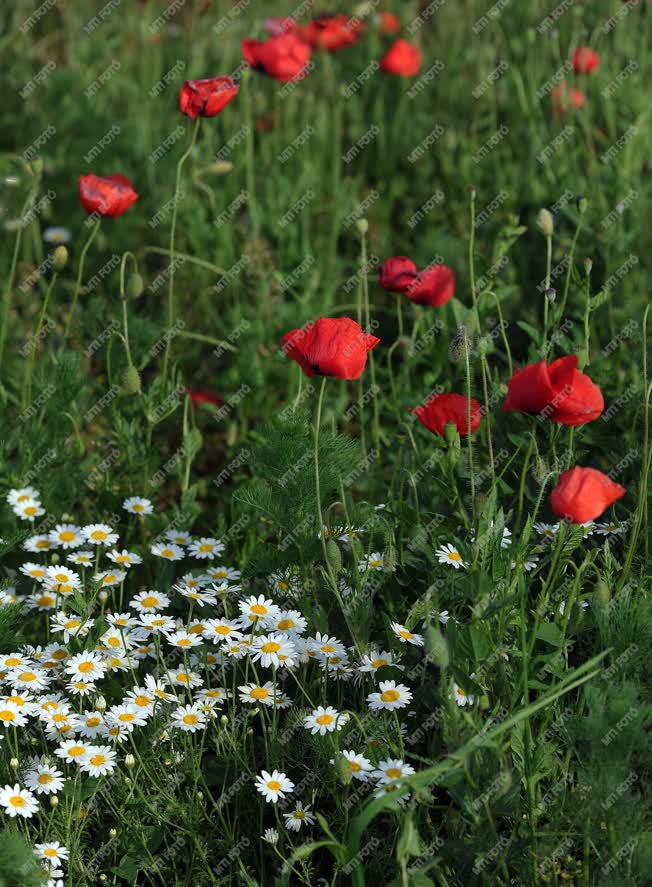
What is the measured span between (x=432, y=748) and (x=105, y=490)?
3.94 feet

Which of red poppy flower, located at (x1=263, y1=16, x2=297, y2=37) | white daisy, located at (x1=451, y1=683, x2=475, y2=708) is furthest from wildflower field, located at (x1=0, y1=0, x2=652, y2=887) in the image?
red poppy flower, located at (x1=263, y1=16, x2=297, y2=37)

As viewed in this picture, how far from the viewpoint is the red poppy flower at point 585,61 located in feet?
13.2

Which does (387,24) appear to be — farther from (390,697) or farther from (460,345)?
(390,697)

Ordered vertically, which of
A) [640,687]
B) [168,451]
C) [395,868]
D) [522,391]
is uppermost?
[522,391]

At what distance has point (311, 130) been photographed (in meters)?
4.38

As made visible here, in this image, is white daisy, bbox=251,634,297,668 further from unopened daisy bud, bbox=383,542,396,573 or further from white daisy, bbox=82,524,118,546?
white daisy, bbox=82,524,118,546

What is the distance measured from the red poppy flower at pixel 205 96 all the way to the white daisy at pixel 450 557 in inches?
48.0

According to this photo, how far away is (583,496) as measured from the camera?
6.22ft

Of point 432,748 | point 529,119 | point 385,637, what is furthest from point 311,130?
point 432,748

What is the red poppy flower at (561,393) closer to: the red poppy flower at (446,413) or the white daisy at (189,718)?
the red poppy flower at (446,413)

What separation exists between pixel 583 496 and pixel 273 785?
2.40 ft

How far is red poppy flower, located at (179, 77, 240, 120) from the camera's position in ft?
8.98

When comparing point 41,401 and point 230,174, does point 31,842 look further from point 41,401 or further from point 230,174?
point 230,174

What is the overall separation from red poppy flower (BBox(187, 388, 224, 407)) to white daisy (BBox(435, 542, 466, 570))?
51.6 inches
